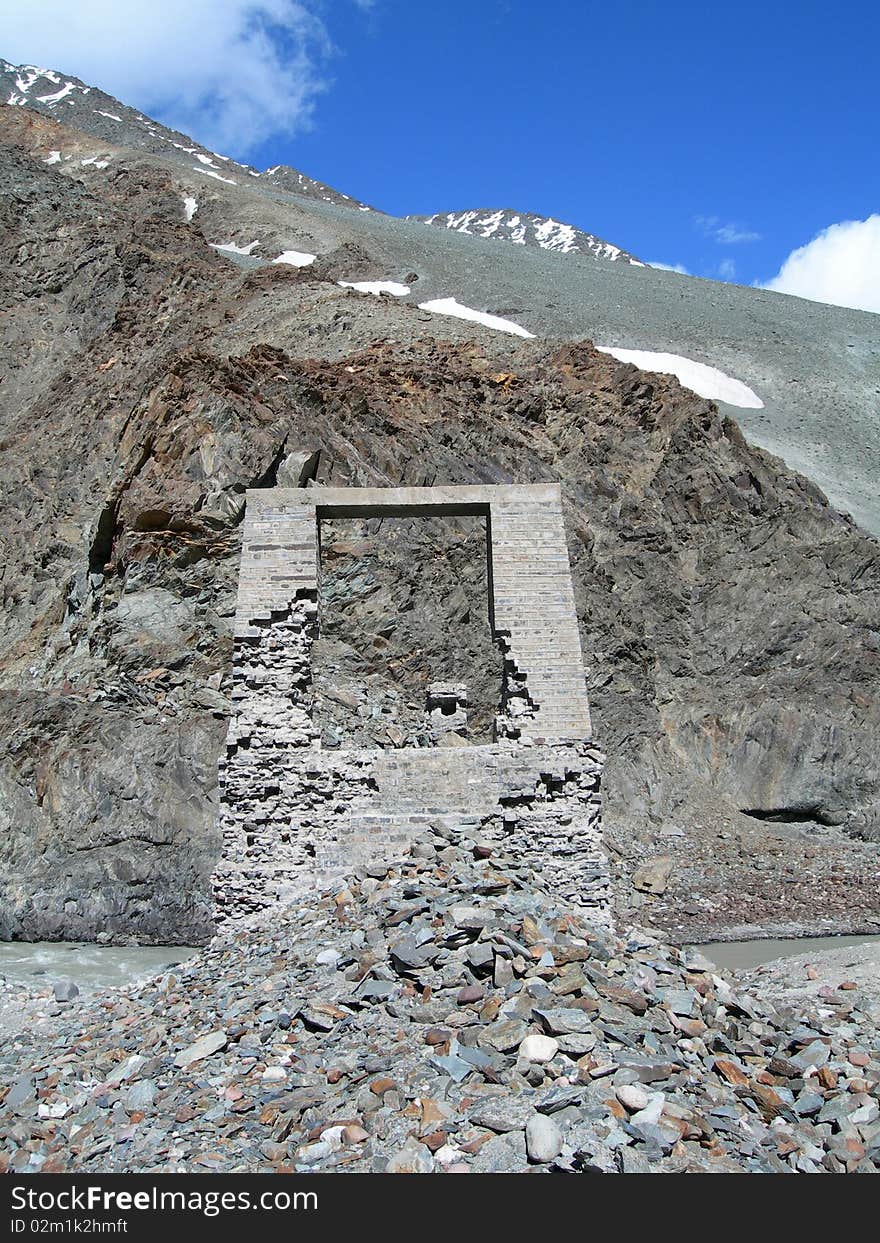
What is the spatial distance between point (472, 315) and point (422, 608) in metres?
17.9

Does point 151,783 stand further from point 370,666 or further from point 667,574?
point 667,574

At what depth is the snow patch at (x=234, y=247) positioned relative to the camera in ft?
151

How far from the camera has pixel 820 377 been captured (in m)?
35.0

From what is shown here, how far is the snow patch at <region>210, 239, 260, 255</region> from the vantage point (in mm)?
46031

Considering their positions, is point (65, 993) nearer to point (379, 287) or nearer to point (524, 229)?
point (379, 287)

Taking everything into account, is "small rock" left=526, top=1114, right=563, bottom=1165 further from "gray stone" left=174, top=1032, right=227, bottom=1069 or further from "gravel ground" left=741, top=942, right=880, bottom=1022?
"gravel ground" left=741, top=942, right=880, bottom=1022

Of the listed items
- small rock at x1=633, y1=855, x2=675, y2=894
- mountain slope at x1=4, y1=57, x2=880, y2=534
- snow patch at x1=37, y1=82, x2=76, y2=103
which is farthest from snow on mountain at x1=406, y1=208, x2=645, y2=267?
small rock at x1=633, y1=855, x2=675, y2=894

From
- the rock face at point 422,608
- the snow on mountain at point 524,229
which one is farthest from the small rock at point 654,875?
the snow on mountain at point 524,229

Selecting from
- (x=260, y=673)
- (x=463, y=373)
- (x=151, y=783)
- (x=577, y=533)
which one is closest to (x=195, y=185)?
(x=463, y=373)

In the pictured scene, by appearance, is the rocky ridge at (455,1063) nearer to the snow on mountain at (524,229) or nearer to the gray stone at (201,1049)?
the gray stone at (201,1049)

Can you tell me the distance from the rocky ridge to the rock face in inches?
378

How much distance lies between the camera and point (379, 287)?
3941 centimetres

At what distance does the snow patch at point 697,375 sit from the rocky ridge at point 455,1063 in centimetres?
2679

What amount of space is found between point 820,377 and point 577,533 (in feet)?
50.2
